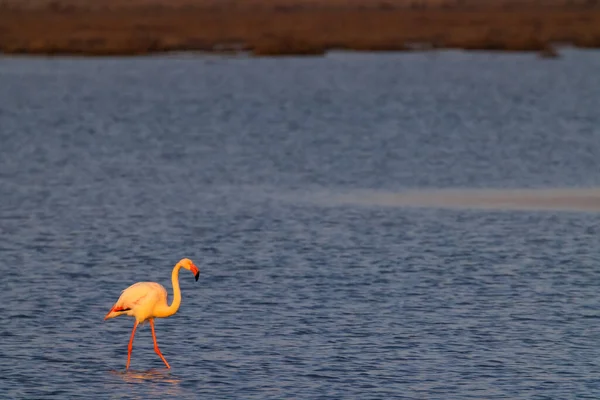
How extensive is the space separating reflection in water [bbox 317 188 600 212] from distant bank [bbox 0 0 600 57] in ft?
160

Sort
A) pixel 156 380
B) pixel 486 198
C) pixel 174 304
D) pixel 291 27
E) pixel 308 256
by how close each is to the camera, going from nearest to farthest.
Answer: pixel 156 380, pixel 174 304, pixel 308 256, pixel 486 198, pixel 291 27

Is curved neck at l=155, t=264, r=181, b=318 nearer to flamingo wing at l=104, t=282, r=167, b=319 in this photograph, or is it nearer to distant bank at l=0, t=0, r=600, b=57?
flamingo wing at l=104, t=282, r=167, b=319

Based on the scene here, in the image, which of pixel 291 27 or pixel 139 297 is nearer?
pixel 139 297

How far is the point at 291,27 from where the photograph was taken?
103000 millimetres

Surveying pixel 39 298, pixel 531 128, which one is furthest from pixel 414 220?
pixel 531 128

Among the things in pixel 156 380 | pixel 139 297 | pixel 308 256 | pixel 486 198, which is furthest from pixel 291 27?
pixel 156 380

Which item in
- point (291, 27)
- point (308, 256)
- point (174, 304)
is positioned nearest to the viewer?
point (174, 304)

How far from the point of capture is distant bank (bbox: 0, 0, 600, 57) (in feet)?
269

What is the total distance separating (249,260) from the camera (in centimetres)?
2044

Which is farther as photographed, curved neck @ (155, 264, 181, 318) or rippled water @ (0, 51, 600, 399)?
curved neck @ (155, 264, 181, 318)

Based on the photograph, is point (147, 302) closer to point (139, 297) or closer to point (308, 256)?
point (139, 297)

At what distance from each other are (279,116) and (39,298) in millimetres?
32935

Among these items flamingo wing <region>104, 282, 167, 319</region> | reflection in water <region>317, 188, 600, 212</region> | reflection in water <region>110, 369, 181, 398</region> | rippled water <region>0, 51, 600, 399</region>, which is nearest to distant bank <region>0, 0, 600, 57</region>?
rippled water <region>0, 51, 600, 399</region>

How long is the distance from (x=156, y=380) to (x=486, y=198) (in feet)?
44.6
